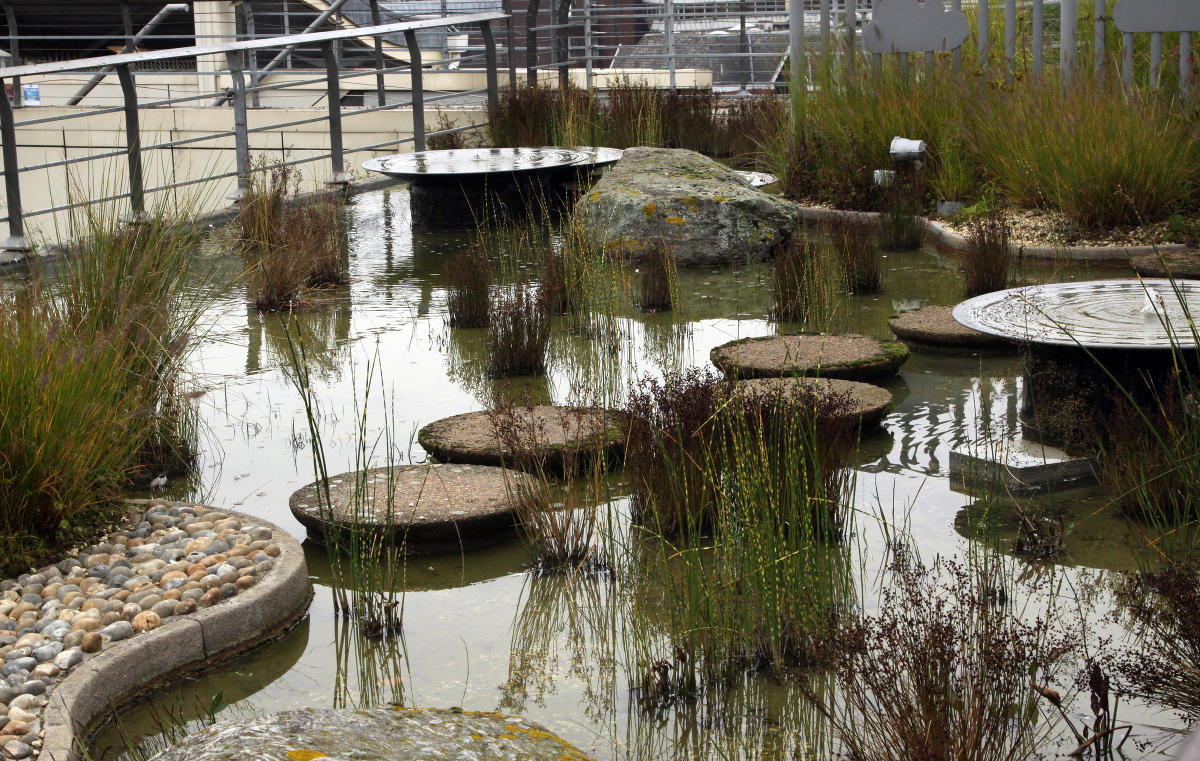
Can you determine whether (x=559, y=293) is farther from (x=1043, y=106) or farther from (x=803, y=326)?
(x=1043, y=106)

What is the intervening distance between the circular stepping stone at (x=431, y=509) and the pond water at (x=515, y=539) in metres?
0.07

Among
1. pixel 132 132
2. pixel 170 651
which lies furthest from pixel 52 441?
pixel 132 132

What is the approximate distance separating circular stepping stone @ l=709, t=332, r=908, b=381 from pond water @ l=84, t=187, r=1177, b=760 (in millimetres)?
143

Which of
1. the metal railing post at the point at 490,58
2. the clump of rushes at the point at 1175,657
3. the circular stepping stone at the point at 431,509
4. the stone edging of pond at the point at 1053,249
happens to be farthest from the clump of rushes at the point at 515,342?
the metal railing post at the point at 490,58

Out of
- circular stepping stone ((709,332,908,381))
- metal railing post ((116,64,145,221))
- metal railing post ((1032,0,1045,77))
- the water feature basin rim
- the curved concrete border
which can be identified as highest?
metal railing post ((1032,0,1045,77))

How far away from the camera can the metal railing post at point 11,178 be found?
7.37m

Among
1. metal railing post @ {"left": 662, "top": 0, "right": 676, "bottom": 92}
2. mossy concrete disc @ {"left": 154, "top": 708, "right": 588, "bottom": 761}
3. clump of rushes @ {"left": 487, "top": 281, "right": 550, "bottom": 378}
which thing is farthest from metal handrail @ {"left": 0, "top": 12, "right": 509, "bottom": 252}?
metal railing post @ {"left": 662, "top": 0, "right": 676, "bottom": 92}

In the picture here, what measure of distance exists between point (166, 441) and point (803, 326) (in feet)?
10.0

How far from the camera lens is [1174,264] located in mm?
6969

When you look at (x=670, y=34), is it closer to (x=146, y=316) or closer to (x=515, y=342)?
(x=515, y=342)

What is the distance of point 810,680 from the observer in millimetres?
3045

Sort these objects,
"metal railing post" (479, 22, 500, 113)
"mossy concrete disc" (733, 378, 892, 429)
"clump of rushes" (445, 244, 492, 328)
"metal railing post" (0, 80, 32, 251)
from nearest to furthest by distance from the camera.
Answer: "mossy concrete disc" (733, 378, 892, 429)
"clump of rushes" (445, 244, 492, 328)
"metal railing post" (0, 80, 32, 251)
"metal railing post" (479, 22, 500, 113)

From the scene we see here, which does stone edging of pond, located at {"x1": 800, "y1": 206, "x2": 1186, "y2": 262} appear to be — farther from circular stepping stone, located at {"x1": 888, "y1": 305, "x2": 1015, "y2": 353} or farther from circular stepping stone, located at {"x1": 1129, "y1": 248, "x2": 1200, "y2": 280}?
circular stepping stone, located at {"x1": 888, "y1": 305, "x2": 1015, "y2": 353}

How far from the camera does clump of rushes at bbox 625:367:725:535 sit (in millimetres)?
3863
